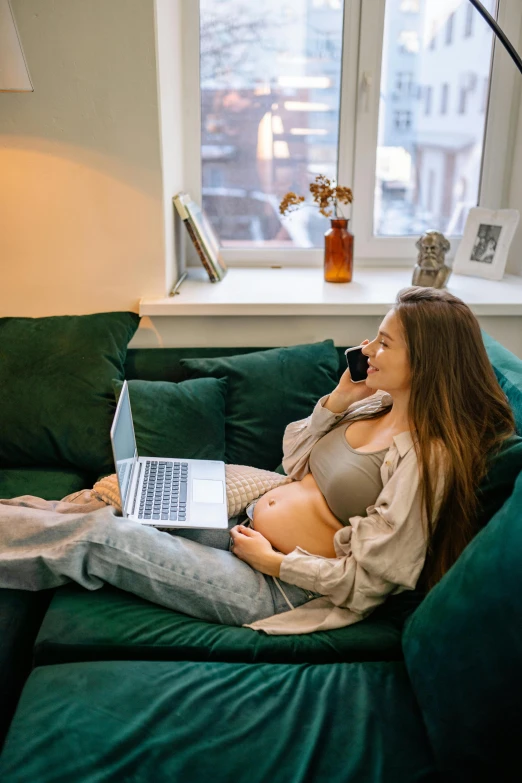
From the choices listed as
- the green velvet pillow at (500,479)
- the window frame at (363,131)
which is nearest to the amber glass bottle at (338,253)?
the window frame at (363,131)

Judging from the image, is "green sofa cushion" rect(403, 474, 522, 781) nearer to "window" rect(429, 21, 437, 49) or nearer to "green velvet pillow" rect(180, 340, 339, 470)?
"green velvet pillow" rect(180, 340, 339, 470)

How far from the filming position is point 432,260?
249cm

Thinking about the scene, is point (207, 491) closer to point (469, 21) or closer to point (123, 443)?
point (123, 443)

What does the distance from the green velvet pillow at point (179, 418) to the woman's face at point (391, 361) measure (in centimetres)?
69

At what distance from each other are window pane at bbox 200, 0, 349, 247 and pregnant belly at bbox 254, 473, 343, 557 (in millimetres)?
1409

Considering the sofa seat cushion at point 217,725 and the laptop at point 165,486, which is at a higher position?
the laptop at point 165,486

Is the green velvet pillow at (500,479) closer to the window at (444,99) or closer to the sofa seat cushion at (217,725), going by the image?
the sofa seat cushion at (217,725)

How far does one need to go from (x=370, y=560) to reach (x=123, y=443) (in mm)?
640

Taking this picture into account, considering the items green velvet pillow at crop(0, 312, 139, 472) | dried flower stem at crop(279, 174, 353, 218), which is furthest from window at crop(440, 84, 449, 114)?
green velvet pillow at crop(0, 312, 139, 472)

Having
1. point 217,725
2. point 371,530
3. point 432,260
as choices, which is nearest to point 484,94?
point 432,260

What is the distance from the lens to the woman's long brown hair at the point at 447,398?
1.45 meters

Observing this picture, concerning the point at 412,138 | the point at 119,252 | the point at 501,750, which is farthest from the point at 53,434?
the point at 412,138

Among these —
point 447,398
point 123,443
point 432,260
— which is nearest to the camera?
point 447,398

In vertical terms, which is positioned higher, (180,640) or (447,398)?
(447,398)
